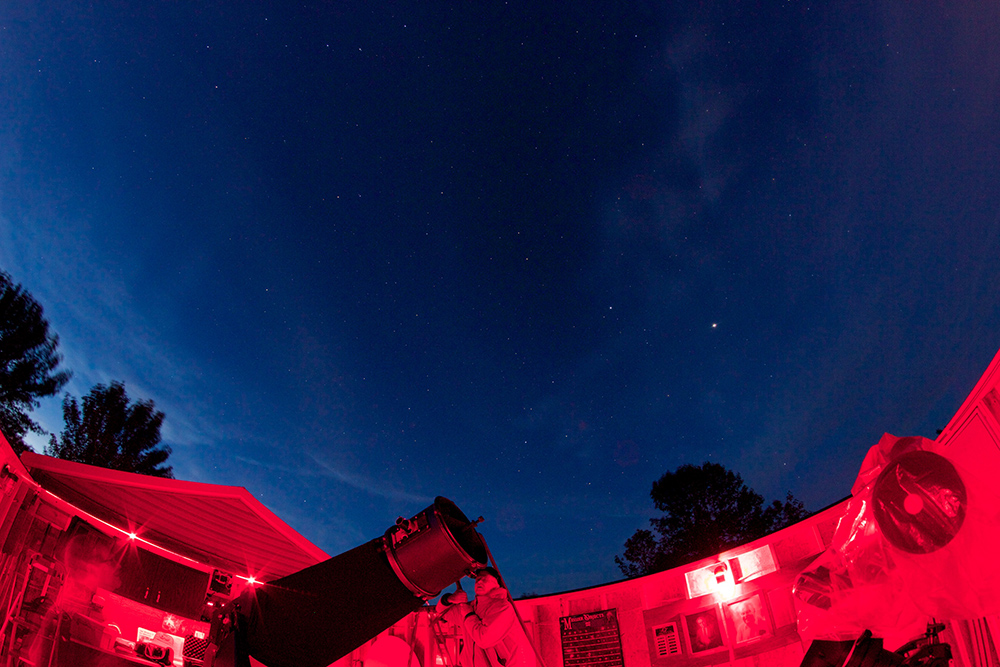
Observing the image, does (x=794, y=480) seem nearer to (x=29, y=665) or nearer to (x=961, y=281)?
(x=961, y=281)

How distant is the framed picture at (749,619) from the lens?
5.26 meters

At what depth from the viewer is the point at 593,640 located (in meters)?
6.35

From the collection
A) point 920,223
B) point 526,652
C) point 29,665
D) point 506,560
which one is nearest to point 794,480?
point 920,223

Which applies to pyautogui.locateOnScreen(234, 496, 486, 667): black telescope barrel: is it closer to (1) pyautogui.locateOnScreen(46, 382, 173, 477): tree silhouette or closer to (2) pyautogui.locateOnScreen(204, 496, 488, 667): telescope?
(2) pyautogui.locateOnScreen(204, 496, 488, 667): telescope

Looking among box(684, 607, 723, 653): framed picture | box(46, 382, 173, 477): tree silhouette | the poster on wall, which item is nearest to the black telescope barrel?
box(684, 607, 723, 653): framed picture

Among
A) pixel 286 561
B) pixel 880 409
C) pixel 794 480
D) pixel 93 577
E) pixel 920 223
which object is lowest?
pixel 93 577

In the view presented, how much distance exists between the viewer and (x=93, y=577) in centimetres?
404

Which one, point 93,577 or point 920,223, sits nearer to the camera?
point 93,577

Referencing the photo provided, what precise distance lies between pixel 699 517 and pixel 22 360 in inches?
818

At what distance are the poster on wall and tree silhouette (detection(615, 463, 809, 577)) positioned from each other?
A: 11.9 metres

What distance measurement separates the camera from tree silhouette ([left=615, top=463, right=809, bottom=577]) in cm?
1727

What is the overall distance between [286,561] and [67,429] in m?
13.8

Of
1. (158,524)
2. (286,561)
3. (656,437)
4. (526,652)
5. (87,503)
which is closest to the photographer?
(526,652)

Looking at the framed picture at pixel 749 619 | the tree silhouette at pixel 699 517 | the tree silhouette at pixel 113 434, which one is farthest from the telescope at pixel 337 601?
the tree silhouette at pixel 699 517
